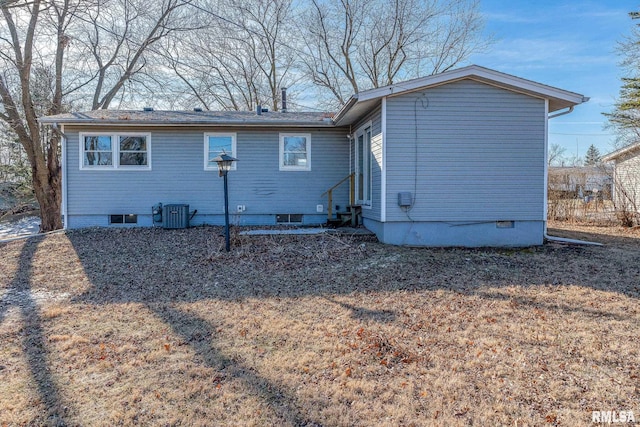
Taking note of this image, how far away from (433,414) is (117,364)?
98.1 inches

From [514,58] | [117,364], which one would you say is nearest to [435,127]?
[117,364]

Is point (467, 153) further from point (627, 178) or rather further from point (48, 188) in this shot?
point (48, 188)

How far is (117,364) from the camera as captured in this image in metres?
3.21

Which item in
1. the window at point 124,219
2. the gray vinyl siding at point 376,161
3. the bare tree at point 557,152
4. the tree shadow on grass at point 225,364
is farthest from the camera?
the bare tree at point 557,152

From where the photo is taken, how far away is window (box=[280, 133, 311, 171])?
10.3m

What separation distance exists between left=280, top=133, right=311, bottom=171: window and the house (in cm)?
3

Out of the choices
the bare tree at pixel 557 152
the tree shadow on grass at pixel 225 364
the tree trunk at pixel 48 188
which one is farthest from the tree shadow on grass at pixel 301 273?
the bare tree at pixel 557 152

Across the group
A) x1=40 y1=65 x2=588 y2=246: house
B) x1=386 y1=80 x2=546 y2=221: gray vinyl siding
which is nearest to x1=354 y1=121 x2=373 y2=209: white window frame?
x1=40 y1=65 x2=588 y2=246: house

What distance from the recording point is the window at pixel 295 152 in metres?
10.3

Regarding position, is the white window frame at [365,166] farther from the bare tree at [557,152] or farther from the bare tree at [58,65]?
the bare tree at [557,152]

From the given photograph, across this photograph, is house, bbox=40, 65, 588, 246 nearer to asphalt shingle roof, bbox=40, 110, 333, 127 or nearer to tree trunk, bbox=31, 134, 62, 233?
asphalt shingle roof, bbox=40, 110, 333, 127

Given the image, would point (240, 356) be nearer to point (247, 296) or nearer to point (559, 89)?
point (247, 296)

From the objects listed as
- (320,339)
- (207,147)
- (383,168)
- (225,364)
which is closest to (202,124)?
(207,147)

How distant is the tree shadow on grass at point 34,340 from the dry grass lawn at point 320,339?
0.07 feet
